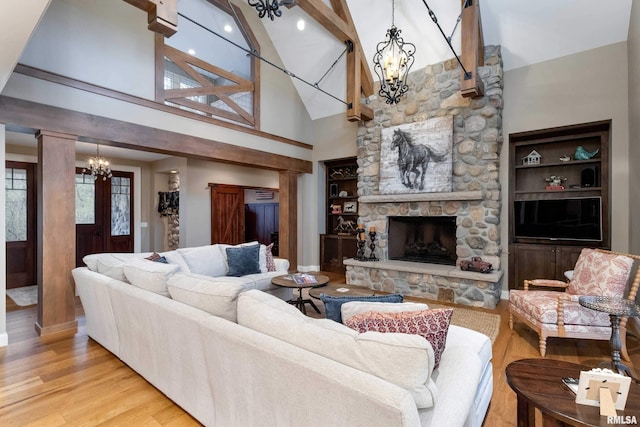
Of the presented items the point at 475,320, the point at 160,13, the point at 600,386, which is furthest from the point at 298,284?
the point at 160,13

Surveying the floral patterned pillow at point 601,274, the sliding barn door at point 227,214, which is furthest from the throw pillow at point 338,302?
the sliding barn door at point 227,214

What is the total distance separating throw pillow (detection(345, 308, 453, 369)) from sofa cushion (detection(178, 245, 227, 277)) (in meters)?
3.18

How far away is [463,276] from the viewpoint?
4.45 metres

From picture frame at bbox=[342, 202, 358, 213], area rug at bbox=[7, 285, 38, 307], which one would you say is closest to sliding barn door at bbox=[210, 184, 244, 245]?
picture frame at bbox=[342, 202, 358, 213]

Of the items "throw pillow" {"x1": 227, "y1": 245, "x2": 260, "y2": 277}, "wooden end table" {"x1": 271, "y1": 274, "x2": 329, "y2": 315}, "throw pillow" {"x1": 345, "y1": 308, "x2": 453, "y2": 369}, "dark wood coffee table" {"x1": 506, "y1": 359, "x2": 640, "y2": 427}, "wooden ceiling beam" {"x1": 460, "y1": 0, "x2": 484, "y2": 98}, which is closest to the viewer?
"dark wood coffee table" {"x1": 506, "y1": 359, "x2": 640, "y2": 427}

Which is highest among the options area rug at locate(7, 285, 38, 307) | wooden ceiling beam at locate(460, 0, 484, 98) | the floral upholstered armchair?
wooden ceiling beam at locate(460, 0, 484, 98)

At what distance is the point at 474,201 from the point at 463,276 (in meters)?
1.16

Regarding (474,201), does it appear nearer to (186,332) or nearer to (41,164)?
(186,332)

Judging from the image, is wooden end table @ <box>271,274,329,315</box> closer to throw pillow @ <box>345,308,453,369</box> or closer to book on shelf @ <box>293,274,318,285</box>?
book on shelf @ <box>293,274,318,285</box>

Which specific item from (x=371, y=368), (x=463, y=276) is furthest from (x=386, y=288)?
(x=371, y=368)

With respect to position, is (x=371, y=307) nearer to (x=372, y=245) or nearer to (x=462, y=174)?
(x=462, y=174)

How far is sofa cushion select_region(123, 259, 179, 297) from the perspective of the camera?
2297 mm

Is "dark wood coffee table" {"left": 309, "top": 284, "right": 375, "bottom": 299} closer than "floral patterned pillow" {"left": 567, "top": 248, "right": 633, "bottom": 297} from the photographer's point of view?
No

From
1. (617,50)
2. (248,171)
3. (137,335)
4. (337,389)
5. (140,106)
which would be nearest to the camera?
(337,389)
